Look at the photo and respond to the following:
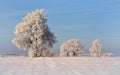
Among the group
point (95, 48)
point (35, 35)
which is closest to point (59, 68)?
point (35, 35)

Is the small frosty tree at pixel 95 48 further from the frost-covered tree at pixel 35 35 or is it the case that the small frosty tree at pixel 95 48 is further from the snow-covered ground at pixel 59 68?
the snow-covered ground at pixel 59 68

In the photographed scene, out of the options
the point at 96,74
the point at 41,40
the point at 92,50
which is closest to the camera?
the point at 96,74

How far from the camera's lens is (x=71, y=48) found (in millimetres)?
71500

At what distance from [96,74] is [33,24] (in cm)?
3232

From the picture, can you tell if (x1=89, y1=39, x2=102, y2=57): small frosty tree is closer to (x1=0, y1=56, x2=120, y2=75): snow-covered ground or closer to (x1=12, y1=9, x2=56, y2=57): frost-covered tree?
(x1=12, y1=9, x2=56, y2=57): frost-covered tree

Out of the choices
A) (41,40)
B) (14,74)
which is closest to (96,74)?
(14,74)

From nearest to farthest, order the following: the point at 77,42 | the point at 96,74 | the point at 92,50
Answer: the point at 96,74 → the point at 92,50 → the point at 77,42

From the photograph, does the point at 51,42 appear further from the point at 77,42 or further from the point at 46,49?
the point at 77,42

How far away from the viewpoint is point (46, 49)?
4922 cm

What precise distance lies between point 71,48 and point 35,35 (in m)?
25.0

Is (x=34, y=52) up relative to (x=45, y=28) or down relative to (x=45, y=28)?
down

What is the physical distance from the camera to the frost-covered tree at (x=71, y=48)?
228 ft

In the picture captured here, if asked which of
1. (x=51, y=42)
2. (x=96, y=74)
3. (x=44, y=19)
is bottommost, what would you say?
(x=96, y=74)

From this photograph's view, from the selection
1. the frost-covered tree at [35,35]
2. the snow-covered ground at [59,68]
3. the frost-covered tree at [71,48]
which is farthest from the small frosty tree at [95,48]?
the snow-covered ground at [59,68]
